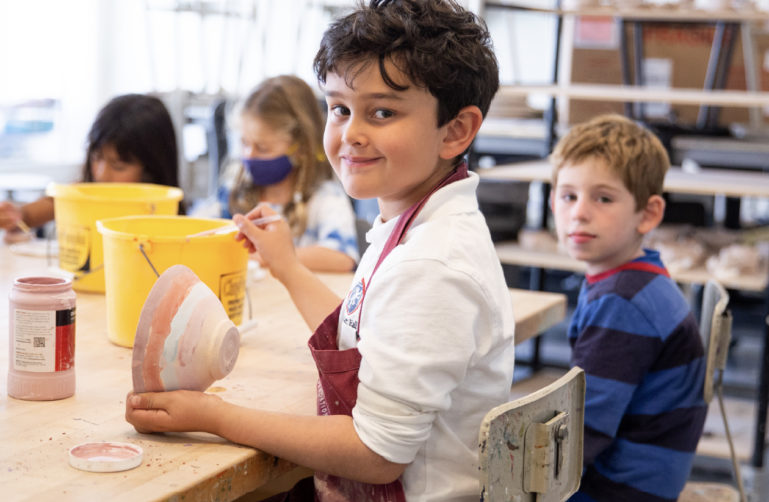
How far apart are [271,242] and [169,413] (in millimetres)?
456

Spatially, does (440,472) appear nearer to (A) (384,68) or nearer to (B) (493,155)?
(A) (384,68)

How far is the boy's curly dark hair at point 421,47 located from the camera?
1101 millimetres

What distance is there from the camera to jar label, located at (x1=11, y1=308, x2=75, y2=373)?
1102 mm

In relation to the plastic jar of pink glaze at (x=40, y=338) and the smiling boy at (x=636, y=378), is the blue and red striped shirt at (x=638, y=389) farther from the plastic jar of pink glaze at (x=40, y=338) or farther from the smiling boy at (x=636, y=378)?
the plastic jar of pink glaze at (x=40, y=338)

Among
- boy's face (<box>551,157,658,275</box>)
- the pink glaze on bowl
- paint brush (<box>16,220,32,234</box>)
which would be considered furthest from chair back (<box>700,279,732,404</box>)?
paint brush (<box>16,220,32,234</box>)

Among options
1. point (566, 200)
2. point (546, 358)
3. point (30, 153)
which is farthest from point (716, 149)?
point (30, 153)

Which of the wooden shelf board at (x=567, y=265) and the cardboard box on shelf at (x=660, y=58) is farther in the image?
the cardboard box on shelf at (x=660, y=58)

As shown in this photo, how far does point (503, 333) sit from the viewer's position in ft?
3.60

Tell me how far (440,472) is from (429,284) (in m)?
0.24

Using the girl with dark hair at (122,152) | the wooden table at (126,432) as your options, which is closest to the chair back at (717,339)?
the wooden table at (126,432)

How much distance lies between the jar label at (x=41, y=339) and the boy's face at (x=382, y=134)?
1.33 ft

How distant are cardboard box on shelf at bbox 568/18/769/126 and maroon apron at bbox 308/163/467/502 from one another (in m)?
3.20

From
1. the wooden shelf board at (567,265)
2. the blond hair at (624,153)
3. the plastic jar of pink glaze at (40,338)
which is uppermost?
the blond hair at (624,153)

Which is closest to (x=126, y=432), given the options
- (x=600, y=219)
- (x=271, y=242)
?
(x=271, y=242)
